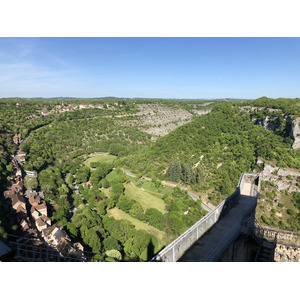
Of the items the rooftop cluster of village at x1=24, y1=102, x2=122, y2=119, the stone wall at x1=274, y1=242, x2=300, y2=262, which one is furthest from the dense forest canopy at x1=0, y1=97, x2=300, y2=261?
the rooftop cluster of village at x1=24, y1=102, x2=122, y2=119

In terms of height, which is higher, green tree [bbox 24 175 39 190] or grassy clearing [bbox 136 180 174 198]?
green tree [bbox 24 175 39 190]

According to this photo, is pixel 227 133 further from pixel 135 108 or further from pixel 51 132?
pixel 135 108

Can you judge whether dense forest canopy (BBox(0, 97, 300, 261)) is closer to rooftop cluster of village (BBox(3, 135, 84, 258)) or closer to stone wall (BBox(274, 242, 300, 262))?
rooftop cluster of village (BBox(3, 135, 84, 258))

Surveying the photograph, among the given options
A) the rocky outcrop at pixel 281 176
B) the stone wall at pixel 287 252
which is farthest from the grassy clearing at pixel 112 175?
the stone wall at pixel 287 252

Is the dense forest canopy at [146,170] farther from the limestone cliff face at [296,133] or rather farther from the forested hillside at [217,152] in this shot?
the limestone cliff face at [296,133]

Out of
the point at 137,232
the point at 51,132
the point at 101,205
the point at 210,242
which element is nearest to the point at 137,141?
the point at 51,132
